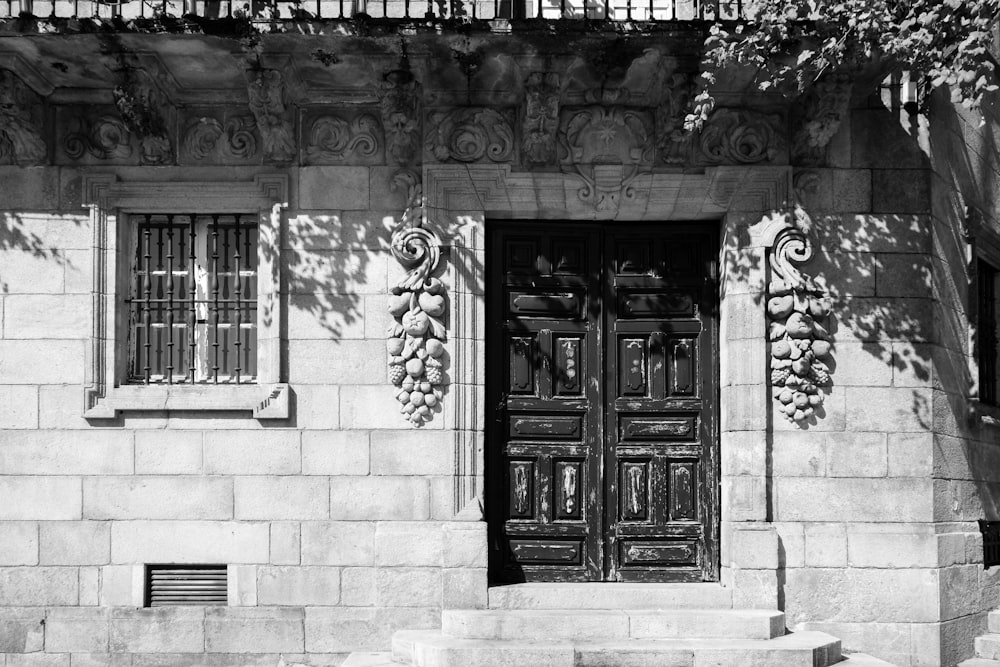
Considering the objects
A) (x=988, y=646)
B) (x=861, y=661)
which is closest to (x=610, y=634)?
(x=861, y=661)

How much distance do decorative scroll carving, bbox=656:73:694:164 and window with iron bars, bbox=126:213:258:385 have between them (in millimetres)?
3290

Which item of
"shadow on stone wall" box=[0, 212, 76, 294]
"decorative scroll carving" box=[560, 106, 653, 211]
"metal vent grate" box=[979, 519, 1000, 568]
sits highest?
"decorative scroll carving" box=[560, 106, 653, 211]

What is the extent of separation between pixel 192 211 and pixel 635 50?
144 inches

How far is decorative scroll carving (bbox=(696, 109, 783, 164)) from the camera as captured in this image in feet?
27.9

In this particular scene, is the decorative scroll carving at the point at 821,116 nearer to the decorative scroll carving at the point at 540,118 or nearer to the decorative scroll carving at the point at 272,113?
the decorative scroll carving at the point at 540,118

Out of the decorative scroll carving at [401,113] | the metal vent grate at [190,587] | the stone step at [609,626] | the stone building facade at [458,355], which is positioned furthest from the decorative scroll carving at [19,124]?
the stone step at [609,626]

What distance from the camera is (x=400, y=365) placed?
27.5 ft

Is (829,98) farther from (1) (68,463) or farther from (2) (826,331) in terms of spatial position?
(1) (68,463)

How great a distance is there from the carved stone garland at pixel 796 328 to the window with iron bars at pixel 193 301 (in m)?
4.09

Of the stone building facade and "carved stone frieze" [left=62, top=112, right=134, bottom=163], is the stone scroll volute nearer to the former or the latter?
the stone building facade

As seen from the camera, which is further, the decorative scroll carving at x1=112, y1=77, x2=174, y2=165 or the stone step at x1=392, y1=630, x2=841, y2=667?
the decorative scroll carving at x1=112, y1=77, x2=174, y2=165

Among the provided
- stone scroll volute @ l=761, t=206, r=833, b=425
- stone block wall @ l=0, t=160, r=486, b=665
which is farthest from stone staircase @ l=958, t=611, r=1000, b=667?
stone block wall @ l=0, t=160, r=486, b=665

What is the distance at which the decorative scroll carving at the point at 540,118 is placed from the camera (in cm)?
817

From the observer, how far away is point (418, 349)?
27.3ft
